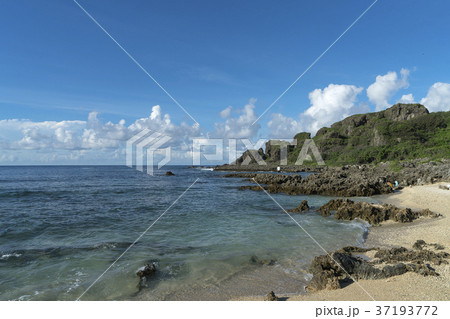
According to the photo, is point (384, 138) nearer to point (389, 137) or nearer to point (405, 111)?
point (389, 137)

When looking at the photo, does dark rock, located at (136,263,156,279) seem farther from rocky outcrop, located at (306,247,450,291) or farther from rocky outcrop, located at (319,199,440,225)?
rocky outcrop, located at (319,199,440,225)

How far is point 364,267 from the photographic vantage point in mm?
7246

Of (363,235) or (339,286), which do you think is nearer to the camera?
(339,286)

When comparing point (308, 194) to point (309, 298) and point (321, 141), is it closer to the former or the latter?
point (309, 298)

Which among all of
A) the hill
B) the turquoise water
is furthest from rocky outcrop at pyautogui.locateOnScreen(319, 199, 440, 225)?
the hill

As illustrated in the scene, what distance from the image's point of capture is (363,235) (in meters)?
12.0

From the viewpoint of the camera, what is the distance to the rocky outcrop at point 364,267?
6820mm

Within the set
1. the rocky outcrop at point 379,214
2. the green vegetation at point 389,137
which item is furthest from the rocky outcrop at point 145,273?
the green vegetation at point 389,137

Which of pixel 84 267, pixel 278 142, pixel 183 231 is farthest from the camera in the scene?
pixel 278 142

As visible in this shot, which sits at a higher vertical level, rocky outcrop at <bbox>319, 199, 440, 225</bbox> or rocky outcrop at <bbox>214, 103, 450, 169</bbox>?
rocky outcrop at <bbox>214, 103, 450, 169</bbox>

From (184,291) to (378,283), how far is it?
17.0 ft

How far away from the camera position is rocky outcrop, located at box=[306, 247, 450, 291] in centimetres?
682
